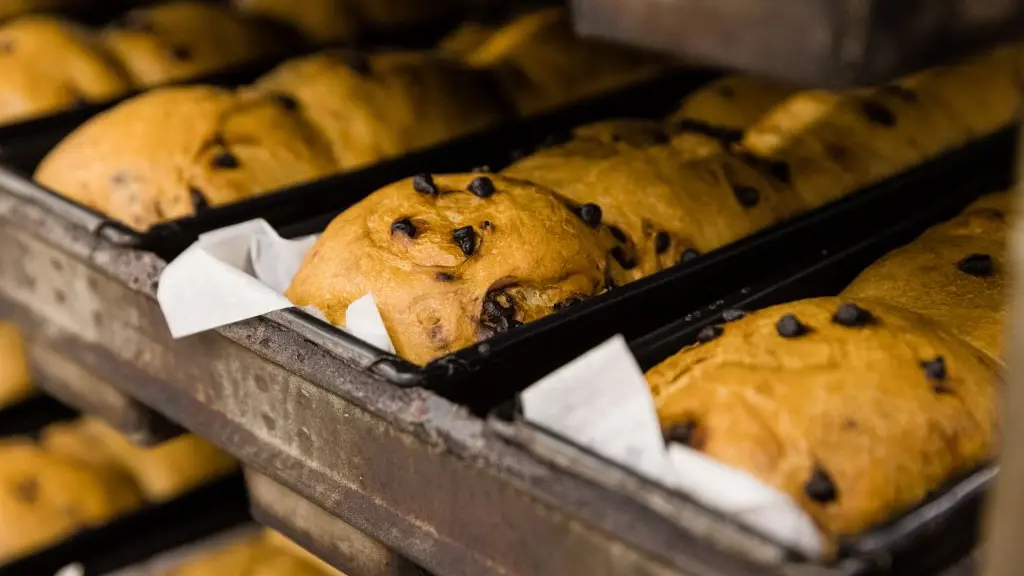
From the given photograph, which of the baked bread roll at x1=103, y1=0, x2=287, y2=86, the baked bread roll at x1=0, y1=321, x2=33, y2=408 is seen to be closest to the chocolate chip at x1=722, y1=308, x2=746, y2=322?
the baked bread roll at x1=103, y1=0, x2=287, y2=86

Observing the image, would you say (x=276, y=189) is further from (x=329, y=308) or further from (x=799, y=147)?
(x=799, y=147)

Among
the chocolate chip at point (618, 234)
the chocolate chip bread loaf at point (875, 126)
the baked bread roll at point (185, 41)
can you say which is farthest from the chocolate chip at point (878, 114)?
the baked bread roll at point (185, 41)

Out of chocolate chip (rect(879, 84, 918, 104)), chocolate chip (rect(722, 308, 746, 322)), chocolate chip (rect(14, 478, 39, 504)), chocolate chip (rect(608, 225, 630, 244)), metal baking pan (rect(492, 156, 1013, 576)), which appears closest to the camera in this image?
metal baking pan (rect(492, 156, 1013, 576))

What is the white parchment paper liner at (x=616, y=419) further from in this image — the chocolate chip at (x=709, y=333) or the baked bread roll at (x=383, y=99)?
the baked bread roll at (x=383, y=99)

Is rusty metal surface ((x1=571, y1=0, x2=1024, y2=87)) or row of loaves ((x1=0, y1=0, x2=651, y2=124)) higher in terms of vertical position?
rusty metal surface ((x1=571, y1=0, x2=1024, y2=87))

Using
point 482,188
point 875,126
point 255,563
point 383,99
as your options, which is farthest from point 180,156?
point 875,126

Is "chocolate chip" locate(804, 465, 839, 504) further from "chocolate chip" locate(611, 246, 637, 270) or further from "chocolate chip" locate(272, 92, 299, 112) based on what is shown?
"chocolate chip" locate(272, 92, 299, 112)

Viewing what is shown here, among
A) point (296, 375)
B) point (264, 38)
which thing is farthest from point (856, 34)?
point (264, 38)
